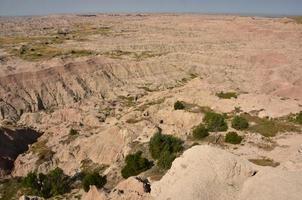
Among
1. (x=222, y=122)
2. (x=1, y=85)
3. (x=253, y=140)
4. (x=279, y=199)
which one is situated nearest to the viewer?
(x=279, y=199)

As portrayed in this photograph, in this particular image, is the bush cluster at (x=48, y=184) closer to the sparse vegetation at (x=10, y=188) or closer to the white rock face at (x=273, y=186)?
the sparse vegetation at (x=10, y=188)

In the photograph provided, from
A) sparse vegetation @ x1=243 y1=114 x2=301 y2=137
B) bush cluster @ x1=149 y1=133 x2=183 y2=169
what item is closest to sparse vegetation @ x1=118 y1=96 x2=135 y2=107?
sparse vegetation @ x1=243 y1=114 x2=301 y2=137

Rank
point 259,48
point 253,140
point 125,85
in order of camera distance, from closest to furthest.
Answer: point 253,140
point 125,85
point 259,48

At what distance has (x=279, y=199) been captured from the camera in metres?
21.5

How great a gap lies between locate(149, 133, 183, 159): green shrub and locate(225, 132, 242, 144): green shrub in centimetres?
368

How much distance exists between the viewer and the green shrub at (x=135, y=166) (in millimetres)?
31641

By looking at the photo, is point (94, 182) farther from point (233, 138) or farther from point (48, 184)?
point (233, 138)

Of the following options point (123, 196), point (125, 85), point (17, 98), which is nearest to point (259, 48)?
point (125, 85)

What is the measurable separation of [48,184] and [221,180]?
647 inches

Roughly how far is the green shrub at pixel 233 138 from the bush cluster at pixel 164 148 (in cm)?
368

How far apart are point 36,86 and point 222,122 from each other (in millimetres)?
38353

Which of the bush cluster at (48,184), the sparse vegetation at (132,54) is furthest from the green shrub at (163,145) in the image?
the sparse vegetation at (132,54)

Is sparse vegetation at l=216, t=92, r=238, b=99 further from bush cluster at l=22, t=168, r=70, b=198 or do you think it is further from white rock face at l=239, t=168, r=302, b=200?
white rock face at l=239, t=168, r=302, b=200

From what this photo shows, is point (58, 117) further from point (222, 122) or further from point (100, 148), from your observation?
point (222, 122)
